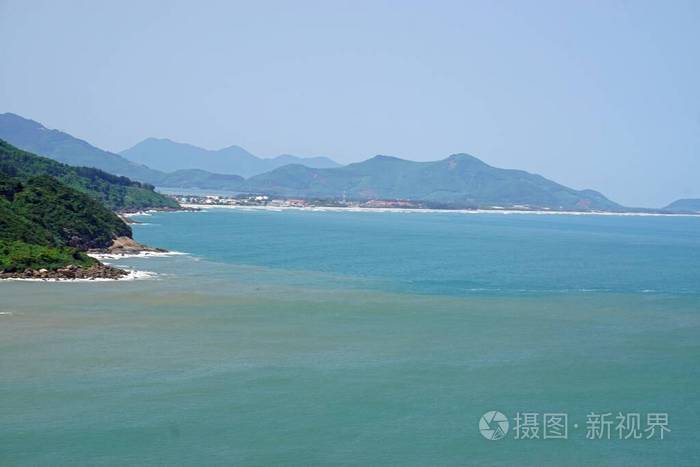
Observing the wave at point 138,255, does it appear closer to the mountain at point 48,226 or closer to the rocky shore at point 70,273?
the mountain at point 48,226

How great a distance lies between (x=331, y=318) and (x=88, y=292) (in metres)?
9.40

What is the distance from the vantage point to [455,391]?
1769 centimetres

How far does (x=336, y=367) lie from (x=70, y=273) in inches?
670

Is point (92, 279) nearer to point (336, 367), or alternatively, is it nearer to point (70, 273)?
point (70, 273)

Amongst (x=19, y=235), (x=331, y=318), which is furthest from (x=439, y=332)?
(x=19, y=235)

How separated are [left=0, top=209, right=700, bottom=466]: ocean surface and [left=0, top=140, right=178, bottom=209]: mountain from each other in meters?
32.4

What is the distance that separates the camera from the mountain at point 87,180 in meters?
66.3

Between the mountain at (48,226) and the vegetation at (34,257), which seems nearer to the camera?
the vegetation at (34,257)

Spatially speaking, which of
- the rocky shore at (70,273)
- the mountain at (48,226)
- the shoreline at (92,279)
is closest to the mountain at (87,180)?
the mountain at (48,226)

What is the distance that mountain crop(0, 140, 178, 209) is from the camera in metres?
66.3

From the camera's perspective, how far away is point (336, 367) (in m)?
19.4

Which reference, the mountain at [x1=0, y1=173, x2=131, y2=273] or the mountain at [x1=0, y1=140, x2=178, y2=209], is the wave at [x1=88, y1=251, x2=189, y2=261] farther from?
the mountain at [x1=0, y1=140, x2=178, y2=209]

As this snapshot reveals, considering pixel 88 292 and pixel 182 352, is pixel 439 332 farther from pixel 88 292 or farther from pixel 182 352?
pixel 88 292

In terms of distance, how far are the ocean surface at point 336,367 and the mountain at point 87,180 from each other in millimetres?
32438
